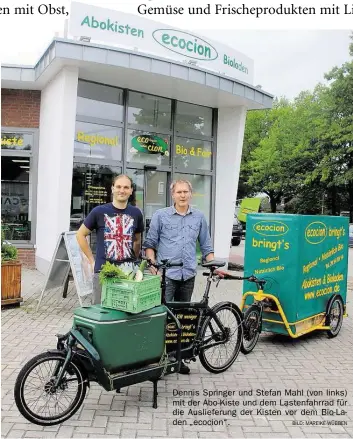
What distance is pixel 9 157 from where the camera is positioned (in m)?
10.4

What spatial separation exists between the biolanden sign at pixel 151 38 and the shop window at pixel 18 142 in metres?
3.20

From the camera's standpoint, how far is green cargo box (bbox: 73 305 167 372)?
3.25 m

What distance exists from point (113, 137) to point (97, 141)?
1.32 ft

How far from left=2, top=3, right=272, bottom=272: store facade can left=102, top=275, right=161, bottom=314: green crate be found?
213 inches

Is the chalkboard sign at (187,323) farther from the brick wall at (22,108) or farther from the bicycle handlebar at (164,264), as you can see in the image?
the brick wall at (22,108)

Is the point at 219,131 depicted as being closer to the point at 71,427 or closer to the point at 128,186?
the point at 128,186

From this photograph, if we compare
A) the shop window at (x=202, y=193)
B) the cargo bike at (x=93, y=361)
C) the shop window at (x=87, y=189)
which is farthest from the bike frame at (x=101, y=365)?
the shop window at (x=202, y=193)

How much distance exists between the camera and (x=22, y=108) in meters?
10.2

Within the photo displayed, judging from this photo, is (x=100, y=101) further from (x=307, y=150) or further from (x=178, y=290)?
(x=307, y=150)

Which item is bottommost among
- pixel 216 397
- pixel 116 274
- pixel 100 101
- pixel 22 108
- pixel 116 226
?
pixel 216 397

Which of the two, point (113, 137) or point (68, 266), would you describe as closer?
point (68, 266)

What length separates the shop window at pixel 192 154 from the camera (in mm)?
10898

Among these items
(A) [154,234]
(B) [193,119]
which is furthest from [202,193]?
(A) [154,234]

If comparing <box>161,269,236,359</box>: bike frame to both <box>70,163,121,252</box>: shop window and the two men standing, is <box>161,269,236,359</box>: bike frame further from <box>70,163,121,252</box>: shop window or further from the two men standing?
<box>70,163,121,252</box>: shop window
